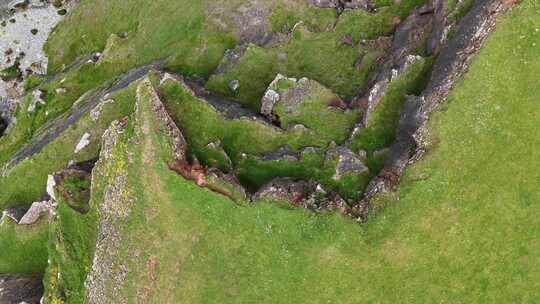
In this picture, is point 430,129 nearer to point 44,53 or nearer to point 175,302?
point 175,302

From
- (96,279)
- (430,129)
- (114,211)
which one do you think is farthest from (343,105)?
(96,279)

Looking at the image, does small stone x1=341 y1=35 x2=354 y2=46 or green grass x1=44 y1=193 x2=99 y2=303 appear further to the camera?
small stone x1=341 y1=35 x2=354 y2=46

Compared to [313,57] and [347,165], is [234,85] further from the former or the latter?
[347,165]

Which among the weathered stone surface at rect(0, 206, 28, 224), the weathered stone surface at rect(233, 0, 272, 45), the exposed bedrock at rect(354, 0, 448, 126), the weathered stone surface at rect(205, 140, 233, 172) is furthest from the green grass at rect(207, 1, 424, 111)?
the weathered stone surface at rect(0, 206, 28, 224)

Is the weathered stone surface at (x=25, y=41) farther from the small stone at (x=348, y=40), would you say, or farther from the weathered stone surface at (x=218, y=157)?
the small stone at (x=348, y=40)

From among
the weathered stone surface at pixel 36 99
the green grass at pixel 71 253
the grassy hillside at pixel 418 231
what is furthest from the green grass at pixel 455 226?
the weathered stone surface at pixel 36 99

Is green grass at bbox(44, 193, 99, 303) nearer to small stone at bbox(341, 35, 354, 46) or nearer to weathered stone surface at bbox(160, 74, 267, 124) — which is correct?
weathered stone surface at bbox(160, 74, 267, 124)

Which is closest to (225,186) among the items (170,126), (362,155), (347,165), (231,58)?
(170,126)
